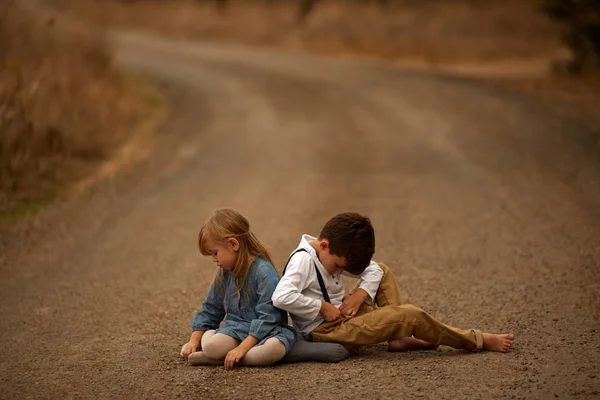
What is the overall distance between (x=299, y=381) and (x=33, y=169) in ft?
25.0

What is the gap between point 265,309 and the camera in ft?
17.1

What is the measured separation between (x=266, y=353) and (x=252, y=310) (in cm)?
32

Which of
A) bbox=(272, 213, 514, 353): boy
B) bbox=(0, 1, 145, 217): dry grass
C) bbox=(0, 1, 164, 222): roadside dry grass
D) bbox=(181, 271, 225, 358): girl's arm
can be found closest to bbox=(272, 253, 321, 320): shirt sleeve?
bbox=(272, 213, 514, 353): boy

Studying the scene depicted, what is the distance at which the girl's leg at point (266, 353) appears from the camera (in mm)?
5105

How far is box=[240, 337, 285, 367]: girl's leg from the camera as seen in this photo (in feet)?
Answer: 16.8

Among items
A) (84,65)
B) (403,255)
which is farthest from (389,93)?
(403,255)

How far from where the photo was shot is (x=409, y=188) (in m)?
11.0

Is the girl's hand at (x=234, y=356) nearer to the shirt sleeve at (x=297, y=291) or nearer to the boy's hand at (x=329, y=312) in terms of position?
the shirt sleeve at (x=297, y=291)

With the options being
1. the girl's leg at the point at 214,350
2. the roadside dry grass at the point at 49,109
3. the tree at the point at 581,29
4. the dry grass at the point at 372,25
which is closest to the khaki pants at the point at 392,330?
the girl's leg at the point at 214,350

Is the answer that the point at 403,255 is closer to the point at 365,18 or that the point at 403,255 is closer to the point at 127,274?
the point at 127,274

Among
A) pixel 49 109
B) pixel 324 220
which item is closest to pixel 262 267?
pixel 324 220

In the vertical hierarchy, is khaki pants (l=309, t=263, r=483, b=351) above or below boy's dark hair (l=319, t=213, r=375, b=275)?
below

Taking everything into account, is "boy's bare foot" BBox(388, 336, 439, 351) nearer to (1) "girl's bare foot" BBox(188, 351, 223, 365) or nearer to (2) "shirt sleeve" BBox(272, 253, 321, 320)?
(2) "shirt sleeve" BBox(272, 253, 321, 320)

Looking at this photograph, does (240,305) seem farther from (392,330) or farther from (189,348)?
(392,330)
